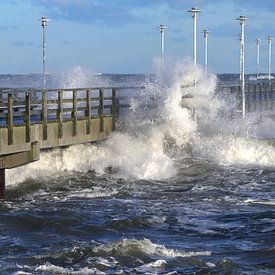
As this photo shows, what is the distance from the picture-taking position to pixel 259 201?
16.9 meters

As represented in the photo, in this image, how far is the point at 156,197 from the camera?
17.5 m

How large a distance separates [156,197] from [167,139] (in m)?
7.80

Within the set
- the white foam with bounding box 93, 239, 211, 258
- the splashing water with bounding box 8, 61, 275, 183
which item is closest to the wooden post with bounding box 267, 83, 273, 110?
the splashing water with bounding box 8, 61, 275, 183

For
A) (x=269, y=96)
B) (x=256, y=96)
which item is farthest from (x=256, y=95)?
(x=269, y=96)

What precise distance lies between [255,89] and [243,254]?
2976cm

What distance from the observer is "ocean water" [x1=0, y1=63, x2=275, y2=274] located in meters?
11.6

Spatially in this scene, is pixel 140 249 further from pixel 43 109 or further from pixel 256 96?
pixel 256 96

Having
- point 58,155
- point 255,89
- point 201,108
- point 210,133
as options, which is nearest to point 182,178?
point 58,155

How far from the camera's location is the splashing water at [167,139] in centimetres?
2158

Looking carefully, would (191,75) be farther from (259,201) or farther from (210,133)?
(259,201)

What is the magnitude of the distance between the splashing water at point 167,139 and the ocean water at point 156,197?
0.13ft

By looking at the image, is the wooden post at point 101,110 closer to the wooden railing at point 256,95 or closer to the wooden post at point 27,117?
the wooden post at point 27,117

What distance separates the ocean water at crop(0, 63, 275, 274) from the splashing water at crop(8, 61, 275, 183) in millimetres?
40

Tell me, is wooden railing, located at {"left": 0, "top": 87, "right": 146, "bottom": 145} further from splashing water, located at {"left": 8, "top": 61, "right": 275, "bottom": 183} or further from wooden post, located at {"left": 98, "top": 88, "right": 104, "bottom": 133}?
splashing water, located at {"left": 8, "top": 61, "right": 275, "bottom": 183}
